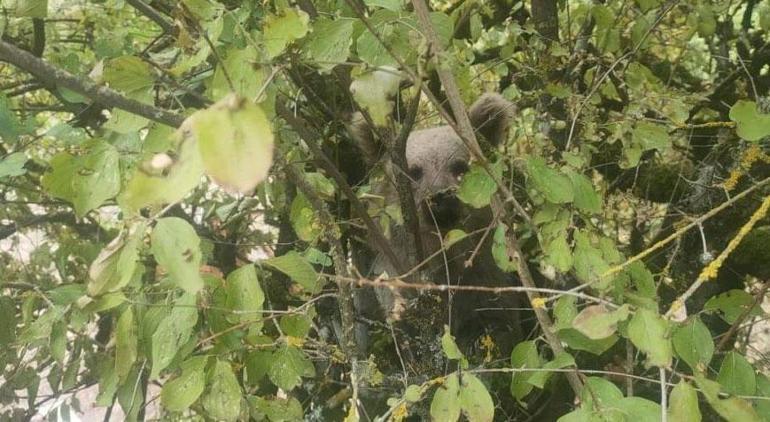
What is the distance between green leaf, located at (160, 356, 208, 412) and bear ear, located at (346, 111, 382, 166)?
140 centimetres

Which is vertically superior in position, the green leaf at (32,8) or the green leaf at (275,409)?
the green leaf at (32,8)

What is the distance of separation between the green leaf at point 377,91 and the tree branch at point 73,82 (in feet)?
1.25

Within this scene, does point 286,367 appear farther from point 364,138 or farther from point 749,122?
point 364,138

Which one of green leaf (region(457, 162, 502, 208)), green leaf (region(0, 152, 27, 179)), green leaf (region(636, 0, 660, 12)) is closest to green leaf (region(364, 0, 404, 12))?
green leaf (region(457, 162, 502, 208))

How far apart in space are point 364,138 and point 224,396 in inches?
68.1

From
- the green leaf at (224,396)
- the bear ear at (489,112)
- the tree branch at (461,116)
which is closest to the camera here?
the tree branch at (461,116)

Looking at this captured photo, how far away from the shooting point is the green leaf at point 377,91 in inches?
59.7

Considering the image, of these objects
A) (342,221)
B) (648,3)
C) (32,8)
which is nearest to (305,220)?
(342,221)

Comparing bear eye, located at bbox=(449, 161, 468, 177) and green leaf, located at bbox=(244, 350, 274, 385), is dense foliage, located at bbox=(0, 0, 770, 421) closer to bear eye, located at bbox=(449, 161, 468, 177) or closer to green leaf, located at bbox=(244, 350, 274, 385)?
green leaf, located at bbox=(244, 350, 274, 385)

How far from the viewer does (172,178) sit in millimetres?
857

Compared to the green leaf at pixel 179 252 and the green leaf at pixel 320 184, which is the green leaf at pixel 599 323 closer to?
the green leaf at pixel 179 252

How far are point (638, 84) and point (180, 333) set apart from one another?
1974 mm

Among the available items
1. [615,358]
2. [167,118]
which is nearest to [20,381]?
[167,118]

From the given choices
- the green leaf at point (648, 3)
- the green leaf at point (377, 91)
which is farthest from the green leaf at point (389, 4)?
the green leaf at point (648, 3)
